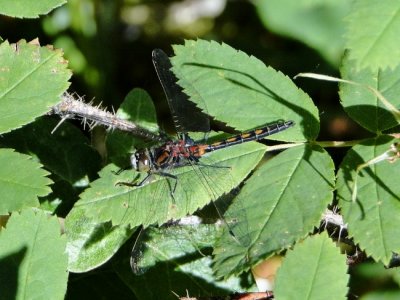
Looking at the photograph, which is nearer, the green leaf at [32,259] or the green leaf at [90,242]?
the green leaf at [32,259]

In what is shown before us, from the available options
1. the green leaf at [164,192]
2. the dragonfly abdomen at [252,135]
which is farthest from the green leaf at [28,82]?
the dragonfly abdomen at [252,135]

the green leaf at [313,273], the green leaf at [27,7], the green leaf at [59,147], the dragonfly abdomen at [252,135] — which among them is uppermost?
the green leaf at [27,7]

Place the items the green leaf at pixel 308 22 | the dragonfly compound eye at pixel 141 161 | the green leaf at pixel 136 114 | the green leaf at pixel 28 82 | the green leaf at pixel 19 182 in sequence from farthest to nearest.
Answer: the green leaf at pixel 308 22 < the green leaf at pixel 136 114 < the dragonfly compound eye at pixel 141 161 < the green leaf at pixel 28 82 < the green leaf at pixel 19 182

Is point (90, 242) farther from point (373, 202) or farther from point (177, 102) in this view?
point (373, 202)

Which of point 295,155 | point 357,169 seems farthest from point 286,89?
point 357,169

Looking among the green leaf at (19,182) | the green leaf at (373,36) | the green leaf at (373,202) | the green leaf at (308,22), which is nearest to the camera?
the green leaf at (373,36)

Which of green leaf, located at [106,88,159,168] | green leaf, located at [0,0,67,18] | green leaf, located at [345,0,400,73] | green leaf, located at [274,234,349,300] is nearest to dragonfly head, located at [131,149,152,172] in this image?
green leaf, located at [106,88,159,168]

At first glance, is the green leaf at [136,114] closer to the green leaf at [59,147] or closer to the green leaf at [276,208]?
the green leaf at [59,147]
